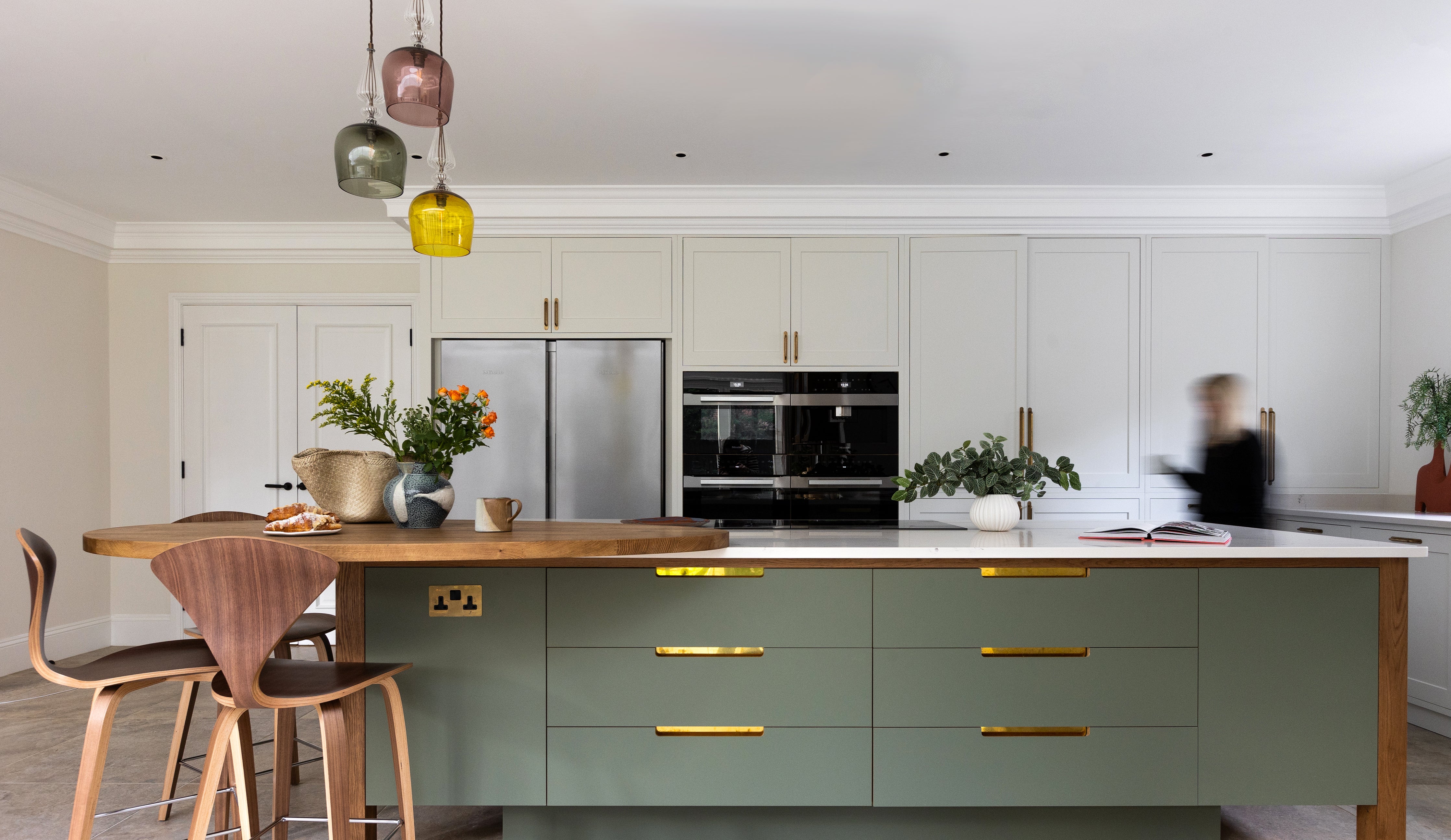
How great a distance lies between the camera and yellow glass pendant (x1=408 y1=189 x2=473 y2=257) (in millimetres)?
1898

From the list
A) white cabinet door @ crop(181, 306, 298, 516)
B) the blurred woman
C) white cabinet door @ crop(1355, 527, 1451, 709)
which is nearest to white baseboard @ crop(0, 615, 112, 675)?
white cabinet door @ crop(181, 306, 298, 516)

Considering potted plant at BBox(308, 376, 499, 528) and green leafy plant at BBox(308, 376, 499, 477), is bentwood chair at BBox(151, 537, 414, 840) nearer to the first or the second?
potted plant at BBox(308, 376, 499, 528)

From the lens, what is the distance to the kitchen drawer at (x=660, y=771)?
2.08m

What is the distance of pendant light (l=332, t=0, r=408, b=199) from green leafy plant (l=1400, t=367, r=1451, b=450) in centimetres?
432

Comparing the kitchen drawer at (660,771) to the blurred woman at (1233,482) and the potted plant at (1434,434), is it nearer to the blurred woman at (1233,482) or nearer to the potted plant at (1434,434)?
the blurred woman at (1233,482)

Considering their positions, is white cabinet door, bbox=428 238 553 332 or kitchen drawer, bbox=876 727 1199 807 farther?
white cabinet door, bbox=428 238 553 332

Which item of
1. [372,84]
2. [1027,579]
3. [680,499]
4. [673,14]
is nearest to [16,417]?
[680,499]

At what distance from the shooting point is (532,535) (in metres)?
1.80

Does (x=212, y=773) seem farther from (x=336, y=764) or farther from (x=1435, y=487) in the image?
(x=1435, y=487)

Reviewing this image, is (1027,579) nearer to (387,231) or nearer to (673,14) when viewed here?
(673,14)

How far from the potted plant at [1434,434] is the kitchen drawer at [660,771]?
3291 millimetres

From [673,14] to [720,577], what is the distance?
1727mm

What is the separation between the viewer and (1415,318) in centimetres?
396

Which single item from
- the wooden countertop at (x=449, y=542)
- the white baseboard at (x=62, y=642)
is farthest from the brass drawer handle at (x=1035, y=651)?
the white baseboard at (x=62, y=642)
